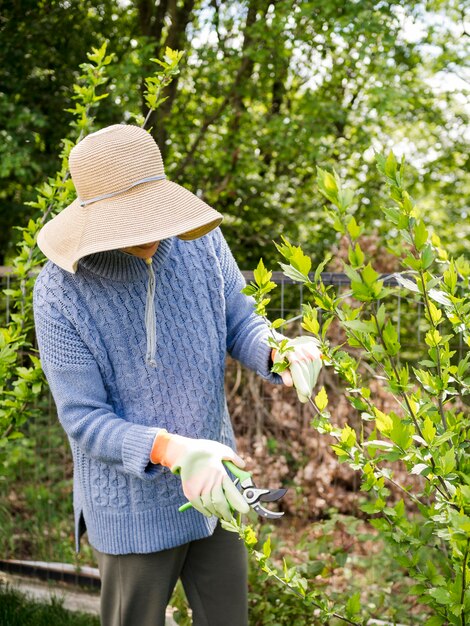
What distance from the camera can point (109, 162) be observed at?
5.76 feet

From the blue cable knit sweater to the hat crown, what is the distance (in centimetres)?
15

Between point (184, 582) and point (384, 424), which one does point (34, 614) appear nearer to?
point (184, 582)

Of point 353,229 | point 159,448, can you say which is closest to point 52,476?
point 159,448

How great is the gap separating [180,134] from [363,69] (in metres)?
1.70

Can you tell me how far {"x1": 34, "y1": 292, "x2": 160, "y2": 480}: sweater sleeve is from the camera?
5.69 feet

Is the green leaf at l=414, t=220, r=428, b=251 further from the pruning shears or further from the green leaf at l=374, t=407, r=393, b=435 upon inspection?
the pruning shears

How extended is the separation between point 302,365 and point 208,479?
356mm

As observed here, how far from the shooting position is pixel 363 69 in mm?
6859

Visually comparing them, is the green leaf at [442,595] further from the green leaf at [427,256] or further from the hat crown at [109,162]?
the hat crown at [109,162]

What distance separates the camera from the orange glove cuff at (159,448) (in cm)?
166

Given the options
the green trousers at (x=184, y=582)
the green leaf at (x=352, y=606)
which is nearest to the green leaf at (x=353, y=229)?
the green leaf at (x=352, y=606)

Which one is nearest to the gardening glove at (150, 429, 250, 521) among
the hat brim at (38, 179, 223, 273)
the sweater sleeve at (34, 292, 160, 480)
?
the sweater sleeve at (34, 292, 160, 480)

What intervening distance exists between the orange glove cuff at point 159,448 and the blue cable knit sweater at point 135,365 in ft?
0.16

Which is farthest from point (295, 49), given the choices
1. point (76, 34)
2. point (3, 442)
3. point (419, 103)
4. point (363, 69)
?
point (3, 442)
